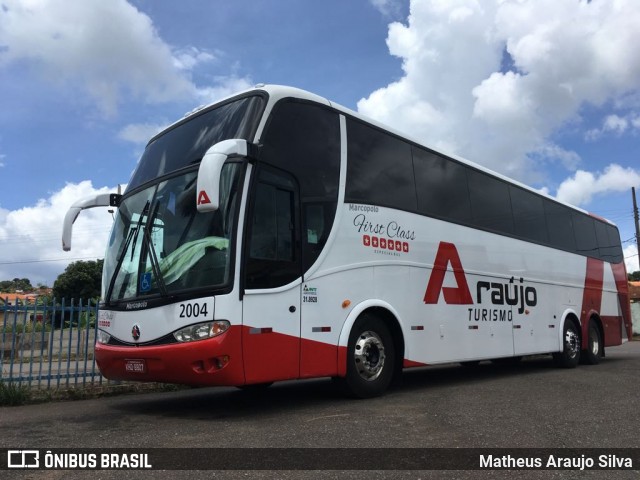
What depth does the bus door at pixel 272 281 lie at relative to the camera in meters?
5.68

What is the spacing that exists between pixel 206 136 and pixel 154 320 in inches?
91.4

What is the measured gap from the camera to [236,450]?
4.38m

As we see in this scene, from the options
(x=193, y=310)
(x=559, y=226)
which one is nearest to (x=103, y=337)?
(x=193, y=310)

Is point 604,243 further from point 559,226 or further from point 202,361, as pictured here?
point 202,361

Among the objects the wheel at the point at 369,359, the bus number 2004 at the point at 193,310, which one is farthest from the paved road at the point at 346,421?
the bus number 2004 at the point at 193,310

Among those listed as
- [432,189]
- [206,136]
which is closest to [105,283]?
[206,136]

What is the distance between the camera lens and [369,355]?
23.3ft

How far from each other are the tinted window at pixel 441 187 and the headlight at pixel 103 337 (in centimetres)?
488

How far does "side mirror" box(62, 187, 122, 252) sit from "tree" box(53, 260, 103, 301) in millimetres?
49707

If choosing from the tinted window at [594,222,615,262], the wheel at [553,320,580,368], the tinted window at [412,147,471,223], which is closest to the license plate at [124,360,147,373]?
the tinted window at [412,147,471,223]

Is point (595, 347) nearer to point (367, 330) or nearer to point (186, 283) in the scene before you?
point (367, 330)

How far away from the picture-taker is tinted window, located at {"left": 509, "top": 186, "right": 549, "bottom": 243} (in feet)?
37.3

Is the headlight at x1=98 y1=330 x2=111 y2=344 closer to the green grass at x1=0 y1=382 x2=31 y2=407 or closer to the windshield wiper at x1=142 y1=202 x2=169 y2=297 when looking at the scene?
the windshield wiper at x1=142 y1=202 x2=169 y2=297

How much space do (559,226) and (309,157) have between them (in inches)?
346
